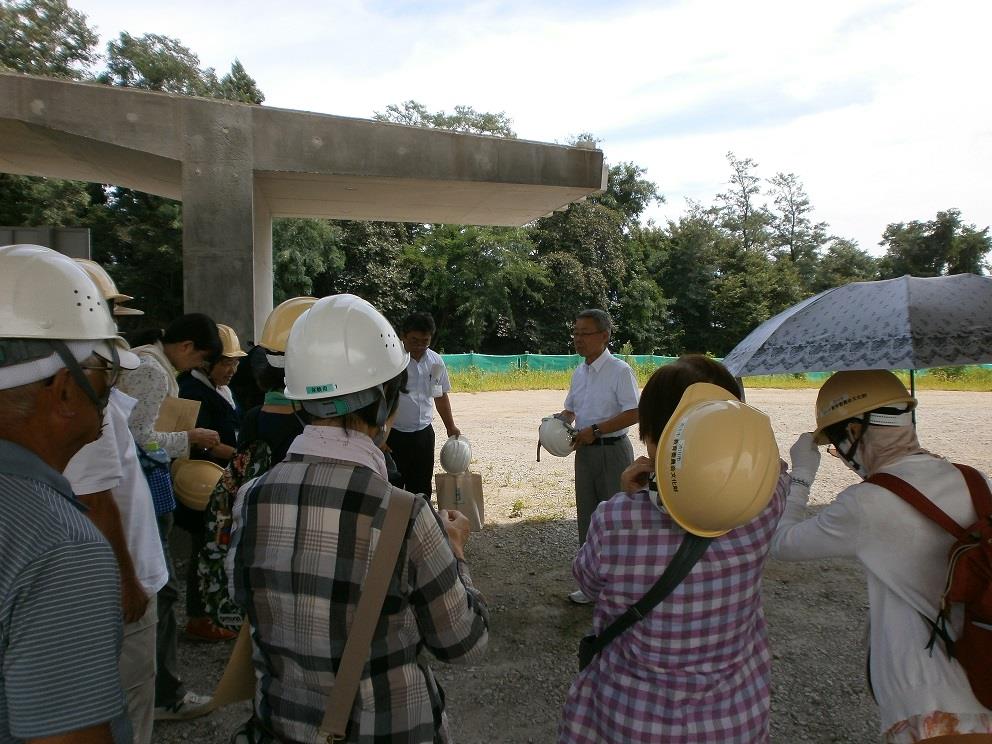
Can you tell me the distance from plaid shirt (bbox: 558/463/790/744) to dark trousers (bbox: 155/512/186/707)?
87.7 inches

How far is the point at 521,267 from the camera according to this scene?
32.3 meters

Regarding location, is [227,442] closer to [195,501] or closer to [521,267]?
[195,501]

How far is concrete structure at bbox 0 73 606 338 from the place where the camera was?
5.88 meters

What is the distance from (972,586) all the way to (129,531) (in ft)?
8.51

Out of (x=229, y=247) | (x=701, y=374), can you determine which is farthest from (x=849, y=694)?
(x=229, y=247)

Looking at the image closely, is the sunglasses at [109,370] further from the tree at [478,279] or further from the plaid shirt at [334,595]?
the tree at [478,279]

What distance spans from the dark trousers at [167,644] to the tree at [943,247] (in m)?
51.3

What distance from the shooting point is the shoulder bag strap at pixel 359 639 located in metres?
1.44

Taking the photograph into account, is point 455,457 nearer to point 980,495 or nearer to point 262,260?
point 262,260

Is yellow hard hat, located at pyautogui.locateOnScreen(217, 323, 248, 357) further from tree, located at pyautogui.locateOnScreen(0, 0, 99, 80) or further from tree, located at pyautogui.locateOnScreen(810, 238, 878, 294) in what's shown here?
tree, located at pyautogui.locateOnScreen(810, 238, 878, 294)

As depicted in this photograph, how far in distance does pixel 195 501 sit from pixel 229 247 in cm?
313

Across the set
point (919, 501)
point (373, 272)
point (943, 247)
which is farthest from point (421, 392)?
point (943, 247)

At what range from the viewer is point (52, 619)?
3.23 feet

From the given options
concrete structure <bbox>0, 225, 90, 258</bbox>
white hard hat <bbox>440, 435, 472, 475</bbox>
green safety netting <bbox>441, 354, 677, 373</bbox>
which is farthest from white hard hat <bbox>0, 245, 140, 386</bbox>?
green safety netting <bbox>441, 354, 677, 373</bbox>
